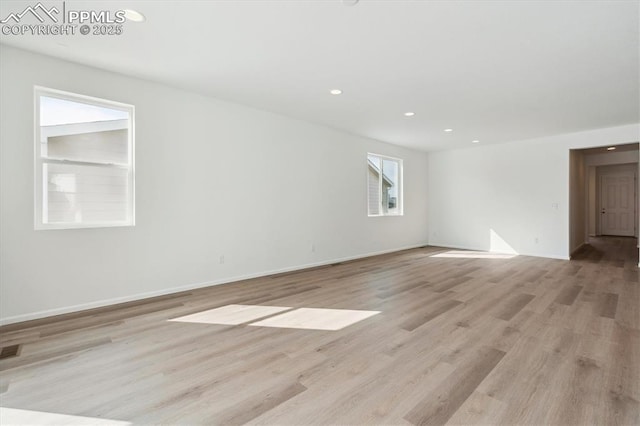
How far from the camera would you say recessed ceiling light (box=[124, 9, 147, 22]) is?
2454 millimetres

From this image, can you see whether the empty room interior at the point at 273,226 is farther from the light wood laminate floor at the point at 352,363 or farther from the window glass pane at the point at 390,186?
the window glass pane at the point at 390,186

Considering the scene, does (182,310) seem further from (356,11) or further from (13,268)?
(356,11)

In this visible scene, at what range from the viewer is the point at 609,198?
1050 centimetres

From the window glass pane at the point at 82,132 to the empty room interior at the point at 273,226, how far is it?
0.03 m

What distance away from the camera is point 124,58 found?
128 inches

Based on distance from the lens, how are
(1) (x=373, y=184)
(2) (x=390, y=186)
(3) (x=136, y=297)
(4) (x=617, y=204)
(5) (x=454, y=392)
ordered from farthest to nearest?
1. (4) (x=617, y=204)
2. (2) (x=390, y=186)
3. (1) (x=373, y=184)
4. (3) (x=136, y=297)
5. (5) (x=454, y=392)

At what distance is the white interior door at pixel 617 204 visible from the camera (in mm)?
9977

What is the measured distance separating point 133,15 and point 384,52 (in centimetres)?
230

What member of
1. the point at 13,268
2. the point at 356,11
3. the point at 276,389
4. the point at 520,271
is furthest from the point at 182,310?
the point at 520,271

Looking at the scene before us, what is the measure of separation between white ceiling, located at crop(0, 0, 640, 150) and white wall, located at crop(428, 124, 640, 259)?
5.37ft

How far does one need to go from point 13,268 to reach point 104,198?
1.05 meters

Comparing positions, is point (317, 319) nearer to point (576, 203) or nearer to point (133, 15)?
point (133, 15)

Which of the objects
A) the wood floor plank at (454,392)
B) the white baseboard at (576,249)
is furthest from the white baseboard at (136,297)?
the white baseboard at (576,249)

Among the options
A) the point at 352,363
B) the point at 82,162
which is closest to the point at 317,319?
the point at 352,363
